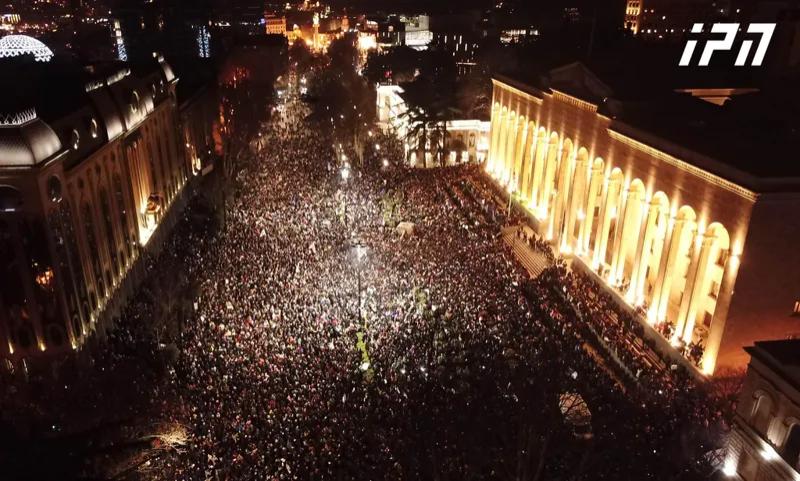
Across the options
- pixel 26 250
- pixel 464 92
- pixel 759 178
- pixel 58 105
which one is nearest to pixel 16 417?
pixel 26 250

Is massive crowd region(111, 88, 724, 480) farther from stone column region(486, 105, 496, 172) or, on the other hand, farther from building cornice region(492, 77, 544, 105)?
stone column region(486, 105, 496, 172)

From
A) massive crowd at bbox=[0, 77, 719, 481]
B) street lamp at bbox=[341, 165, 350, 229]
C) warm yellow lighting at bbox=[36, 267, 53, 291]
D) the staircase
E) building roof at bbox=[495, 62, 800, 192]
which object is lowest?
the staircase

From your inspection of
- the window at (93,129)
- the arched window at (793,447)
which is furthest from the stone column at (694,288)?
the window at (93,129)

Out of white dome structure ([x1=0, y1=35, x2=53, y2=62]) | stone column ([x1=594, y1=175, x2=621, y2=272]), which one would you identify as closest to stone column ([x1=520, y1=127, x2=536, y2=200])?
stone column ([x1=594, y1=175, x2=621, y2=272])

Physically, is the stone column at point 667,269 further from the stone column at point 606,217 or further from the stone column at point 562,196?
the stone column at point 562,196

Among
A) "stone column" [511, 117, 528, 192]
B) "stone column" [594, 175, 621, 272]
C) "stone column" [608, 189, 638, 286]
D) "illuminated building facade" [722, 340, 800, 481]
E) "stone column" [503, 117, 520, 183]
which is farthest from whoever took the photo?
"stone column" [503, 117, 520, 183]

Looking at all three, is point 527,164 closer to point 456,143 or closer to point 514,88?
point 514,88
